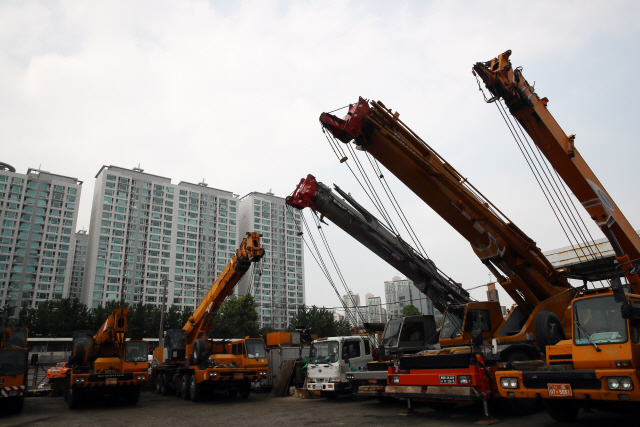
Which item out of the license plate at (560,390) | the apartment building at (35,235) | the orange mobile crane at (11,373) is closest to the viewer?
the license plate at (560,390)

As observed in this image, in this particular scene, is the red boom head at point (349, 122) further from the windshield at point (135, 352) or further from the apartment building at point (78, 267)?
the apartment building at point (78, 267)

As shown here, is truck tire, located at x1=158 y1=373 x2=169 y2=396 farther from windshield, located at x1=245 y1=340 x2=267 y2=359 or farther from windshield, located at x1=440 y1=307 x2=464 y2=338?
windshield, located at x1=440 y1=307 x2=464 y2=338

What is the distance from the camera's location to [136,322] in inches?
2046

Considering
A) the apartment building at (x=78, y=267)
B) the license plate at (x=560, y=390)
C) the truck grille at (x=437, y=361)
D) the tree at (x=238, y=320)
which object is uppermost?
the apartment building at (x=78, y=267)

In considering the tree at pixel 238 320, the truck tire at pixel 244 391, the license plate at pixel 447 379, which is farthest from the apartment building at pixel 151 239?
the license plate at pixel 447 379

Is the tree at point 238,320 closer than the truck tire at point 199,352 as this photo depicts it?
No

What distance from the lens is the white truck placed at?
1327 centimetres

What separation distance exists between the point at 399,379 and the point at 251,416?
187 inches

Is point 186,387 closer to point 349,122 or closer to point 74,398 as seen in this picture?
point 74,398

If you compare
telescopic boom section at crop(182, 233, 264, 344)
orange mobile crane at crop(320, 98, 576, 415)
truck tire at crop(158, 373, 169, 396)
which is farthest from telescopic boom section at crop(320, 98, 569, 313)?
truck tire at crop(158, 373, 169, 396)

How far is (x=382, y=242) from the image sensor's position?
12.5m

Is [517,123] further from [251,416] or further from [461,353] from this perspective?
[251,416]

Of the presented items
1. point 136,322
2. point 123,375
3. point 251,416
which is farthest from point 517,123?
point 136,322

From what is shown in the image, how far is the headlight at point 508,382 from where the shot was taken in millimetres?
6688
